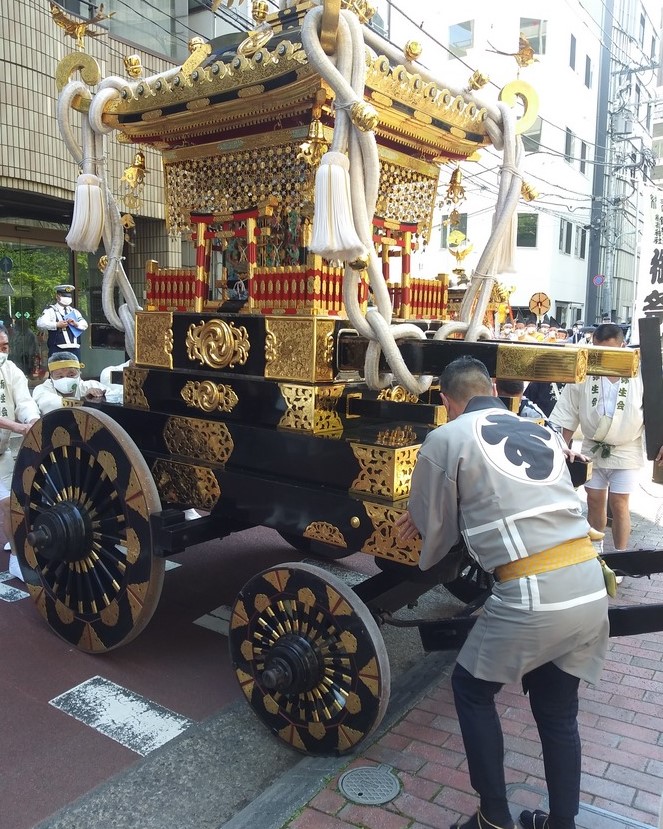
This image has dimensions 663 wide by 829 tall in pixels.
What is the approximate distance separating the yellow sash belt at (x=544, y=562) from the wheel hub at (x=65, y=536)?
2076 millimetres

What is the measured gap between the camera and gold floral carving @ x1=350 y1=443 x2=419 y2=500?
2.54 m

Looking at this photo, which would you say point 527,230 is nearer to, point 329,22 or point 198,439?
point 198,439

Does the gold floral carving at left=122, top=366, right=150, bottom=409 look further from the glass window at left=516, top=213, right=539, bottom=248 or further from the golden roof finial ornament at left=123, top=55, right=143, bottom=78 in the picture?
the glass window at left=516, top=213, right=539, bottom=248

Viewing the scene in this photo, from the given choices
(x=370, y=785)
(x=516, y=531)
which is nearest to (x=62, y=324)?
(x=370, y=785)

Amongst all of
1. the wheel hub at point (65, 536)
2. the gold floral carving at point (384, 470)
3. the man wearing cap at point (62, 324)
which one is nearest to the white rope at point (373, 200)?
the gold floral carving at point (384, 470)

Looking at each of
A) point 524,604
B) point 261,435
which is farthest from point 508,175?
point 524,604

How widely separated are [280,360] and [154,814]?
1.79 meters

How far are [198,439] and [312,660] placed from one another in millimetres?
1256

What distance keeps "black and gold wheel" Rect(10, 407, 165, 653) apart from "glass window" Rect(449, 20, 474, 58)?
22.7 metres

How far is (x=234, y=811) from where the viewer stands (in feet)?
7.83

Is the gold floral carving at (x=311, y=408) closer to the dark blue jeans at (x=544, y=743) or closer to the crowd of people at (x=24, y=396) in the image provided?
the dark blue jeans at (x=544, y=743)

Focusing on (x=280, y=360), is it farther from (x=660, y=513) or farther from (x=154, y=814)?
(x=660, y=513)

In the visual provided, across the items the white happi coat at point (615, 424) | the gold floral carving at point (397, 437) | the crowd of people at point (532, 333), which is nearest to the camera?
the gold floral carving at point (397, 437)

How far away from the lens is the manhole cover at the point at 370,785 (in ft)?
7.75
